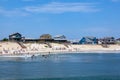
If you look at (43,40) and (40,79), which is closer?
(40,79)

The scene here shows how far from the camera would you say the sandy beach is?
385 ft

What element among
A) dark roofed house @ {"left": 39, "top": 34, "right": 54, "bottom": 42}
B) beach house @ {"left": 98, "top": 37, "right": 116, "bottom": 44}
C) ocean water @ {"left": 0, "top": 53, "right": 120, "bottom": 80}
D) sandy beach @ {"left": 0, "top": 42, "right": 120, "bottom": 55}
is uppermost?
dark roofed house @ {"left": 39, "top": 34, "right": 54, "bottom": 42}

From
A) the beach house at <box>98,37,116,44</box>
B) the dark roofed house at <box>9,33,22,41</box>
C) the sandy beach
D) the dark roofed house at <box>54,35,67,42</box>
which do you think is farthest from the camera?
the beach house at <box>98,37,116,44</box>

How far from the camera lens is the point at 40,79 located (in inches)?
1823

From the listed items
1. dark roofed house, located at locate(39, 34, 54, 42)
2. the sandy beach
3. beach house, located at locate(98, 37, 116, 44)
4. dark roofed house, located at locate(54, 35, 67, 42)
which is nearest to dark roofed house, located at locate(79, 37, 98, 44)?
beach house, located at locate(98, 37, 116, 44)

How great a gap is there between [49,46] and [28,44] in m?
8.23

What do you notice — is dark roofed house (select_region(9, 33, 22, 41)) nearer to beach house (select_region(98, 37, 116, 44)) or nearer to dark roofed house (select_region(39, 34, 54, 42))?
dark roofed house (select_region(39, 34, 54, 42))

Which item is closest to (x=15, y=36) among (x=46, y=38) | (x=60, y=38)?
(x=46, y=38)

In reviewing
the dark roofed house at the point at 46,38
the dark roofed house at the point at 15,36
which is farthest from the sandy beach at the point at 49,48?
the dark roofed house at the point at 15,36

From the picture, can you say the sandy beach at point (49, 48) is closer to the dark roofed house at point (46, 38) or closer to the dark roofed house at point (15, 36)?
the dark roofed house at point (46, 38)

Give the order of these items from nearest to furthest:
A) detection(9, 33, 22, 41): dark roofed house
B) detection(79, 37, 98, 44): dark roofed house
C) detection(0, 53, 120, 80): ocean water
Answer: detection(0, 53, 120, 80): ocean water → detection(9, 33, 22, 41): dark roofed house → detection(79, 37, 98, 44): dark roofed house

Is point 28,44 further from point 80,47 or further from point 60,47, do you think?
point 80,47

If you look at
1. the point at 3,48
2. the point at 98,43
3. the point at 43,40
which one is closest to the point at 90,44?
the point at 98,43

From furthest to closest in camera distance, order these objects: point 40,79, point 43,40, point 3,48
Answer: point 43,40, point 3,48, point 40,79
